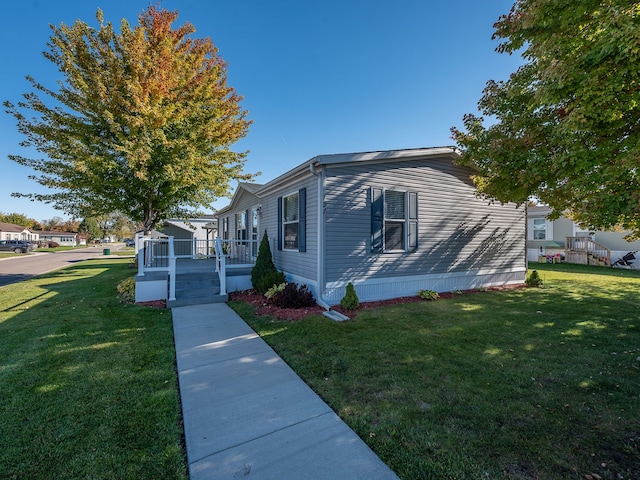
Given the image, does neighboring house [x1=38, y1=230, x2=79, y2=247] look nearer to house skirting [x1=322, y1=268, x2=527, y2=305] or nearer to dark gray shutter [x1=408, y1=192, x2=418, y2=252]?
house skirting [x1=322, y1=268, x2=527, y2=305]

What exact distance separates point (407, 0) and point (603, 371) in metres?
10.3

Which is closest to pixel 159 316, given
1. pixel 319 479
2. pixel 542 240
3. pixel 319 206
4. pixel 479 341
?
pixel 319 206

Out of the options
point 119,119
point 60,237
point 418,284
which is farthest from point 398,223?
point 60,237

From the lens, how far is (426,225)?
8.41 m

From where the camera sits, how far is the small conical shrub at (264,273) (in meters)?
8.01

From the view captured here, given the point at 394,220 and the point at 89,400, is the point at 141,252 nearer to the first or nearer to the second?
the point at 89,400

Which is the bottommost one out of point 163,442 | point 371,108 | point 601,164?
point 163,442

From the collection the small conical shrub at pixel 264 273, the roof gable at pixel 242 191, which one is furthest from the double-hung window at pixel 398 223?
the roof gable at pixel 242 191

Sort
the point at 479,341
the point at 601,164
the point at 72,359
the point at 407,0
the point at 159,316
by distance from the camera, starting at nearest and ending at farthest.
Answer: the point at 72,359 < the point at 601,164 < the point at 479,341 < the point at 159,316 < the point at 407,0

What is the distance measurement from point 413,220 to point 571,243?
55.5ft

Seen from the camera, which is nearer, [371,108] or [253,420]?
[253,420]

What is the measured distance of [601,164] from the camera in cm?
439

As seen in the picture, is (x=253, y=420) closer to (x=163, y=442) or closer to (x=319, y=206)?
(x=163, y=442)

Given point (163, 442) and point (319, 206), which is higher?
point (319, 206)
